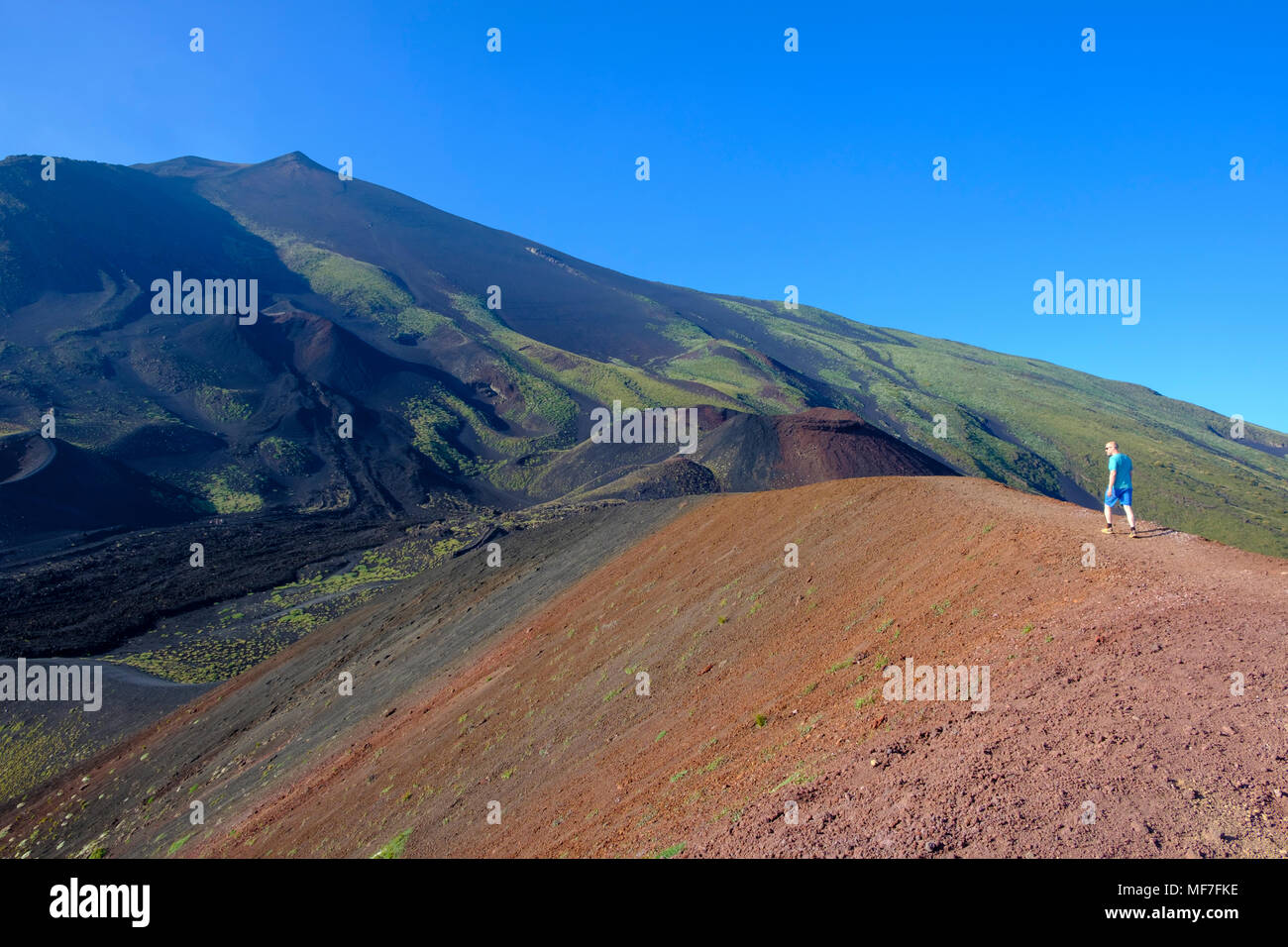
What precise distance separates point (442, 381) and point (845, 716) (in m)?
90.5

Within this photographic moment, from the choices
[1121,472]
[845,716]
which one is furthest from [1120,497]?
[845,716]

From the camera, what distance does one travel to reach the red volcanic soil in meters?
5.86

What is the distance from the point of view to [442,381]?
93438mm

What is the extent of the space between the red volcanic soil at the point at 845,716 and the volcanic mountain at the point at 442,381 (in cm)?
3853

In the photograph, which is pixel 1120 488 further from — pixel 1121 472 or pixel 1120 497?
pixel 1121 472

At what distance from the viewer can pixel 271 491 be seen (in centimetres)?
6500

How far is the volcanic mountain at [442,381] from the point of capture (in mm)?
64688

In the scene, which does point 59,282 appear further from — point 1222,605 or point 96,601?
point 1222,605

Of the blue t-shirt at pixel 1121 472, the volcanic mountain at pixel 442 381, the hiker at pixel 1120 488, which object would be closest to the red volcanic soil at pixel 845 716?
the hiker at pixel 1120 488

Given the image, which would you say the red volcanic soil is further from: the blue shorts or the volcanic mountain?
the volcanic mountain

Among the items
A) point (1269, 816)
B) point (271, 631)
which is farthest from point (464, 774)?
point (271, 631)

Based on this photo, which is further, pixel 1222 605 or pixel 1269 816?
pixel 1222 605
